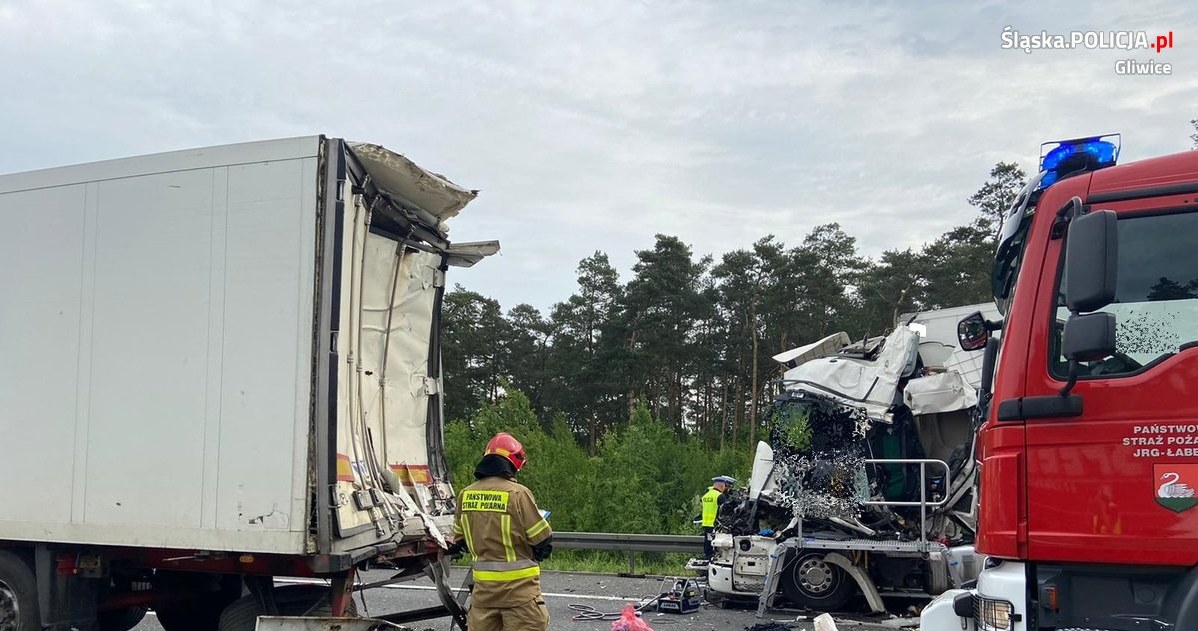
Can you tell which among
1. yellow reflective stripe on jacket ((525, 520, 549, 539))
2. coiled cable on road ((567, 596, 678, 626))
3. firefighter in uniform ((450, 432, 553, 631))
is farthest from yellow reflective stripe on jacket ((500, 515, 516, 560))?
coiled cable on road ((567, 596, 678, 626))

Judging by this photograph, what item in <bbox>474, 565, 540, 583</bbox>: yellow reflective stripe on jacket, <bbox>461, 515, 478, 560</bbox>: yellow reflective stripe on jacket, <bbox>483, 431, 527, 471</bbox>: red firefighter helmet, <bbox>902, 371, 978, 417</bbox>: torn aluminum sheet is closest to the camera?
<bbox>474, 565, 540, 583</bbox>: yellow reflective stripe on jacket

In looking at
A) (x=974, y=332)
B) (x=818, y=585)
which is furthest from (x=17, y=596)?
(x=818, y=585)

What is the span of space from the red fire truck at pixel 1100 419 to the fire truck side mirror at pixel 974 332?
4.18 feet

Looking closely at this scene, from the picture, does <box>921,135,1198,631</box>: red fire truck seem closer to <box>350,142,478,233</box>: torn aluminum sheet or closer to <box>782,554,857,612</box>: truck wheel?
<box>350,142,478,233</box>: torn aluminum sheet

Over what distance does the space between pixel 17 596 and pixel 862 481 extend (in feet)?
22.5

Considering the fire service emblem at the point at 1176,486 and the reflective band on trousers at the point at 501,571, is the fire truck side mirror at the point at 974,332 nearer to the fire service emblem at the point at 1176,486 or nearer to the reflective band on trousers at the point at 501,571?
the fire service emblem at the point at 1176,486

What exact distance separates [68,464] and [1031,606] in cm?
540

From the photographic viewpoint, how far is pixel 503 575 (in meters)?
4.95

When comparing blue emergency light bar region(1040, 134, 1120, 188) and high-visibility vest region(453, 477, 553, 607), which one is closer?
blue emergency light bar region(1040, 134, 1120, 188)

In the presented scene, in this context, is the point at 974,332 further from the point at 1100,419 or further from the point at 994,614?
the point at 994,614

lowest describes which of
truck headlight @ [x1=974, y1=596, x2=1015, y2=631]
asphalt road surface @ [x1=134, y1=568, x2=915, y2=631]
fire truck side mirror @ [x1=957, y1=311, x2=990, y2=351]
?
asphalt road surface @ [x1=134, y1=568, x2=915, y2=631]

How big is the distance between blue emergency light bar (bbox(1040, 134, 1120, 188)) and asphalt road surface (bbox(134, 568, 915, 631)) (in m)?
5.15

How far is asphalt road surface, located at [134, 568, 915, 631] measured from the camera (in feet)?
26.5

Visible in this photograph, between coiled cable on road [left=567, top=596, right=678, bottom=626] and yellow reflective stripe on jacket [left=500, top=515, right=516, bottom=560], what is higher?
yellow reflective stripe on jacket [left=500, top=515, right=516, bottom=560]
